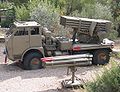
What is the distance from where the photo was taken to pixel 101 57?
15422 mm

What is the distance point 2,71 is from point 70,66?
4007 millimetres

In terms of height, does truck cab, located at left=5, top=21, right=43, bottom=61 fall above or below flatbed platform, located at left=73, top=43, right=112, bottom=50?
above

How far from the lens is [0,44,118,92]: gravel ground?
11867 mm

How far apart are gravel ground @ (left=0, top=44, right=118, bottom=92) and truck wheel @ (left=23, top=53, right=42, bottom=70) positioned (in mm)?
327

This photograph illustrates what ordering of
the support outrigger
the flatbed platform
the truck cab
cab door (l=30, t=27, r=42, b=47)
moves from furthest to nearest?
the flatbed platform → cab door (l=30, t=27, r=42, b=47) → the truck cab → the support outrigger

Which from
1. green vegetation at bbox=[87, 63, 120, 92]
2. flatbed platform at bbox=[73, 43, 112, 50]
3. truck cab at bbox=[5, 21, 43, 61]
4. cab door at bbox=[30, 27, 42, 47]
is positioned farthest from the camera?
flatbed platform at bbox=[73, 43, 112, 50]

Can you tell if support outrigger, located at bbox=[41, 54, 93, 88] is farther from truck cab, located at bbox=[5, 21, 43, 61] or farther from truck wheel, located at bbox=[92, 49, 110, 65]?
truck wheel, located at bbox=[92, 49, 110, 65]

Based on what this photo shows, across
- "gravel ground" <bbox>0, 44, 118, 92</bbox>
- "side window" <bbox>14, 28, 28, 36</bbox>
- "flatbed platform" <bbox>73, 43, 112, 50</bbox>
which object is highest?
"side window" <bbox>14, 28, 28, 36</bbox>

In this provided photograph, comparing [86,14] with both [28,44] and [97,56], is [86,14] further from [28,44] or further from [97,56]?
[28,44]

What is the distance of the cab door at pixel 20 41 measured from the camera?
14172 mm

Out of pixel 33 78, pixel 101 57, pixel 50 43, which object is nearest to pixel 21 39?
pixel 50 43

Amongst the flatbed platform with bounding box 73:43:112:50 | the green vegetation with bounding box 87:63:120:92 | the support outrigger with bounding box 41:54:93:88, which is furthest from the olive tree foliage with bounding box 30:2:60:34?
the green vegetation with bounding box 87:63:120:92

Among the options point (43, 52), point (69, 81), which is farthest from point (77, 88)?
point (43, 52)

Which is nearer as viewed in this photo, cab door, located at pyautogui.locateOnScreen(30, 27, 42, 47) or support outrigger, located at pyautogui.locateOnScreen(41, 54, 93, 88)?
support outrigger, located at pyautogui.locateOnScreen(41, 54, 93, 88)
